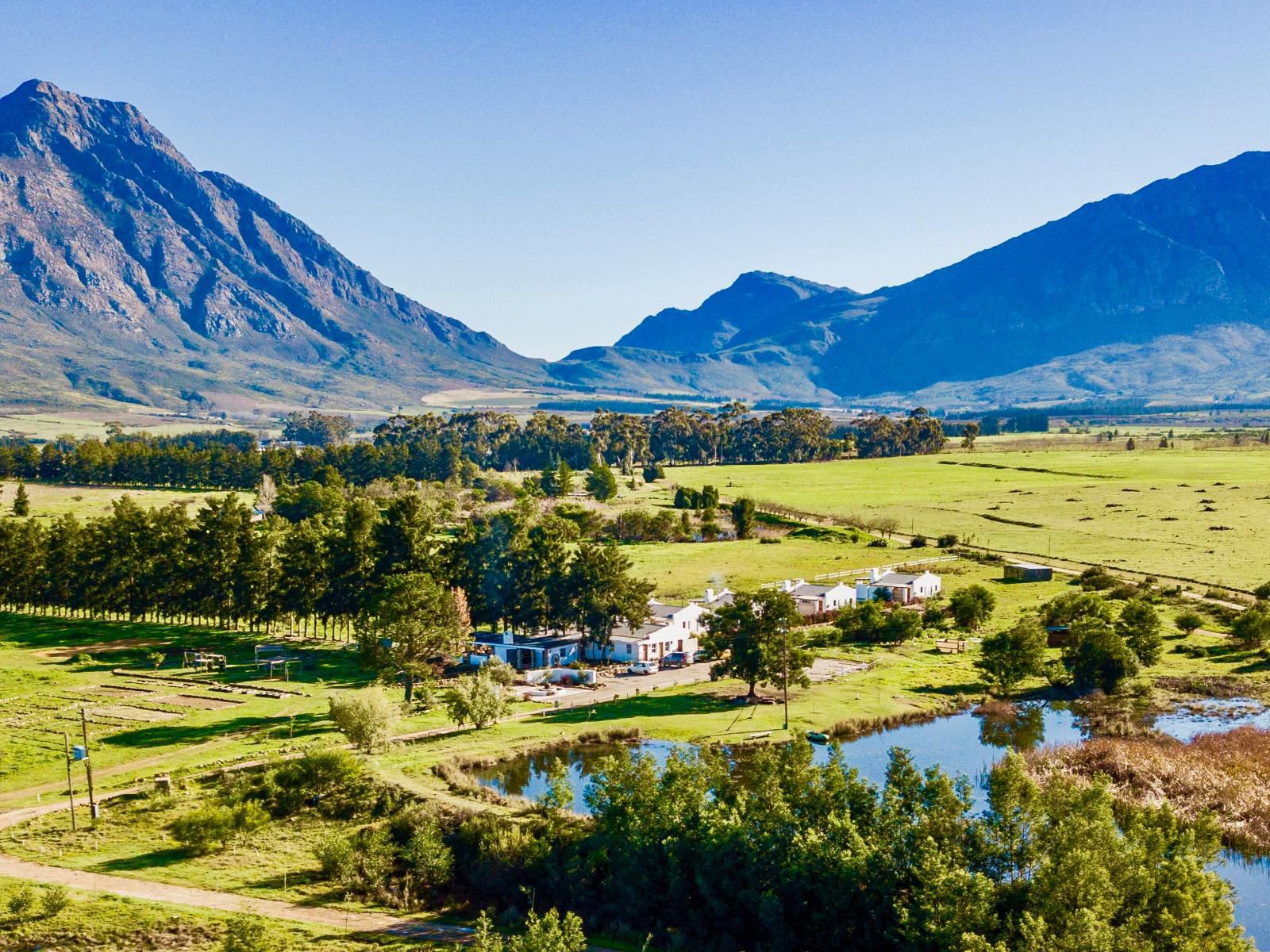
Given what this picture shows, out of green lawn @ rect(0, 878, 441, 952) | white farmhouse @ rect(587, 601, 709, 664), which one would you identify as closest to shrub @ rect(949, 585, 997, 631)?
white farmhouse @ rect(587, 601, 709, 664)

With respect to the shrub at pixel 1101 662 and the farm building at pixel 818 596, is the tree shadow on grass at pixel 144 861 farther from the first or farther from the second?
→ the farm building at pixel 818 596

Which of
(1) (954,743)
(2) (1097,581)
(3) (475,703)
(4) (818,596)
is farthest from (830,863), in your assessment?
(2) (1097,581)

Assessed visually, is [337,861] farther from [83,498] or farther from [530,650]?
[83,498]

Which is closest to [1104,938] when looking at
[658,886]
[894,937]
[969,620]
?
[894,937]

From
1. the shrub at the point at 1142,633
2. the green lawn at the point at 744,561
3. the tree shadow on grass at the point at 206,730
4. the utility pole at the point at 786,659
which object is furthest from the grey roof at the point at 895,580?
the tree shadow on grass at the point at 206,730

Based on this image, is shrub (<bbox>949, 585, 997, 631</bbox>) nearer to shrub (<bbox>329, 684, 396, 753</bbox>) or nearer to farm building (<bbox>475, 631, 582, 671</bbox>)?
farm building (<bbox>475, 631, 582, 671</bbox>)

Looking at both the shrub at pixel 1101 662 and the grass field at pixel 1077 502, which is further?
the grass field at pixel 1077 502
